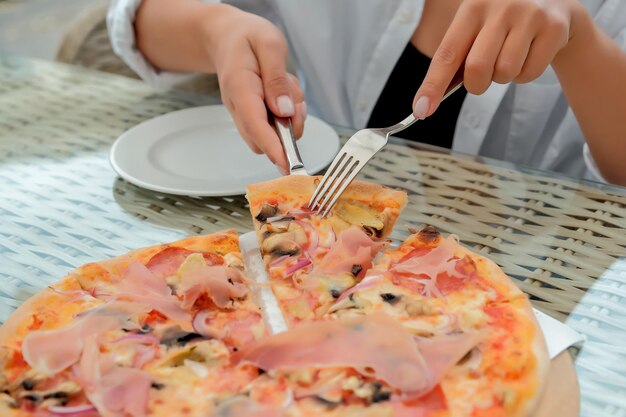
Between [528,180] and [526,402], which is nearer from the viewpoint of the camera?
[526,402]

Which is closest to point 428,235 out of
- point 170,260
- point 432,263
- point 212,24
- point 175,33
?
point 432,263

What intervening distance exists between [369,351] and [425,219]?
13.9 inches

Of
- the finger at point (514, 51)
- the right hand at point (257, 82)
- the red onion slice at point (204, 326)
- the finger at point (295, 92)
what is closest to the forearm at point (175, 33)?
the right hand at point (257, 82)

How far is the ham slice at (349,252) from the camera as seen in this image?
0.75 metres

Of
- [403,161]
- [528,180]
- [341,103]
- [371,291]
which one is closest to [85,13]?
[341,103]

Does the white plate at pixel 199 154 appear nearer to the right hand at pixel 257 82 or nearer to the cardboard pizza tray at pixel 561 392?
the right hand at pixel 257 82

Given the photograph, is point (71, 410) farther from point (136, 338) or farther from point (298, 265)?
point (298, 265)

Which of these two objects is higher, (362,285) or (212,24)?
(212,24)

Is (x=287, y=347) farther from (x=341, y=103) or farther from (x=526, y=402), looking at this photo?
(x=341, y=103)

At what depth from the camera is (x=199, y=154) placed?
3.67 feet

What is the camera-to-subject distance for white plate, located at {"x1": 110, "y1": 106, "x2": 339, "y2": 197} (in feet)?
3.26

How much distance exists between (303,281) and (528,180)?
16.7 inches

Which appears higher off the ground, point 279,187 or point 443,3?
point 443,3

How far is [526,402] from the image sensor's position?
581 mm
